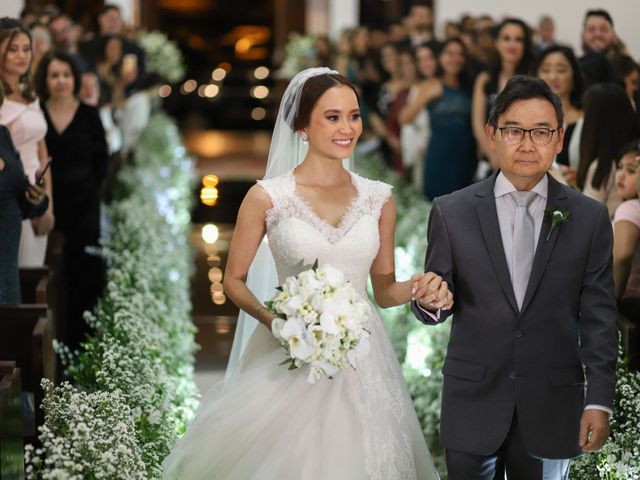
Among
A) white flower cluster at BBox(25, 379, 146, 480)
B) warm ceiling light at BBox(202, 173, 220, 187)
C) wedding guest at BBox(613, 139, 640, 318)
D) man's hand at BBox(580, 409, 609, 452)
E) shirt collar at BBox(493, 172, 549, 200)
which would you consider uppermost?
shirt collar at BBox(493, 172, 549, 200)

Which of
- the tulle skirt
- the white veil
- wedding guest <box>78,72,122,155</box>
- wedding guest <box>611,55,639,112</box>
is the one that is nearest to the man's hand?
the tulle skirt

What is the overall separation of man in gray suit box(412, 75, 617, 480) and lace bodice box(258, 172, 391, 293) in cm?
64

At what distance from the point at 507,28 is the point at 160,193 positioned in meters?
4.83

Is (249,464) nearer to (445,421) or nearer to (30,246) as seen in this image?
(445,421)

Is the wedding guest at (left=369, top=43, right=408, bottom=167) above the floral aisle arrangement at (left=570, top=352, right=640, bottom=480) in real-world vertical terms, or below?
above

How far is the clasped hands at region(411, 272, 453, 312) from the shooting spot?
382 cm

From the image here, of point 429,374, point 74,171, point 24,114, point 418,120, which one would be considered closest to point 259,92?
point 418,120

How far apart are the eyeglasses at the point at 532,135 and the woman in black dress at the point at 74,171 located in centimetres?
486

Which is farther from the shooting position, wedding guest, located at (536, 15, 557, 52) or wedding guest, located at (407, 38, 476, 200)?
wedding guest, located at (536, 15, 557, 52)

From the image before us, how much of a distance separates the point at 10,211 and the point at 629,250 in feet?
9.33

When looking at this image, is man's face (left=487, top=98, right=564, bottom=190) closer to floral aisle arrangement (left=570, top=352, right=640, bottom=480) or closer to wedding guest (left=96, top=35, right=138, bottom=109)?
floral aisle arrangement (left=570, top=352, right=640, bottom=480)

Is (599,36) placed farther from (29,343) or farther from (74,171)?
(29,343)

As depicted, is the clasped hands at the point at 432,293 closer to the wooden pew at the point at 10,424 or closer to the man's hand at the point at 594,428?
the man's hand at the point at 594,428

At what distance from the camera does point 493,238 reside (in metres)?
3.90
